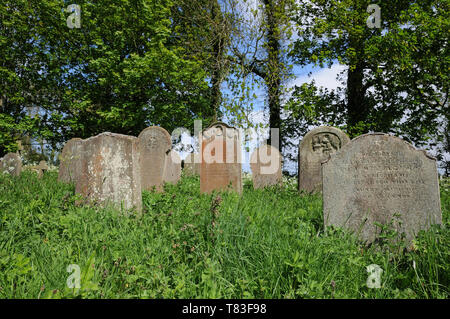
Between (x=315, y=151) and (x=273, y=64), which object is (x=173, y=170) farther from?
(x=273, y=64)

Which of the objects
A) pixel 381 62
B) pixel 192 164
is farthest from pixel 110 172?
pixel 381 62

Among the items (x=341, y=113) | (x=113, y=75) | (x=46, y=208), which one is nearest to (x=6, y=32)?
(x=113, y=75)

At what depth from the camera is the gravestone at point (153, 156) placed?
7.78 metres

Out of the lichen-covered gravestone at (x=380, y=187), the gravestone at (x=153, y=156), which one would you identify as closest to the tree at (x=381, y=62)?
the gravestone at (x=153, y=156)

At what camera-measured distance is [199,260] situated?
2693mm

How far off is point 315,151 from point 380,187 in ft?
12.4

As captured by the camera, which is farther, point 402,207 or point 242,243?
point 402,207

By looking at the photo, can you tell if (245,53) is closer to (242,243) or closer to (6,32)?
(242,243)

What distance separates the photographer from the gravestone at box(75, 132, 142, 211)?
4676 millimetres

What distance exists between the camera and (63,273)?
7.81ft

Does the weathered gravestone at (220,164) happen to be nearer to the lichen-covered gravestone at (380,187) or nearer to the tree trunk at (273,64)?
the lichen-covered gravestone at (380,187)

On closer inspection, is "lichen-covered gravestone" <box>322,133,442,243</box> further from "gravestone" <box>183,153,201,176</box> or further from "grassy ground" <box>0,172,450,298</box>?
"gravestone" <box>183,153,201,176</box>

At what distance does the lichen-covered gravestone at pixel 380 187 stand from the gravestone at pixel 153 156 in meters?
4.87

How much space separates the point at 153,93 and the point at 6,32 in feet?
29.7
